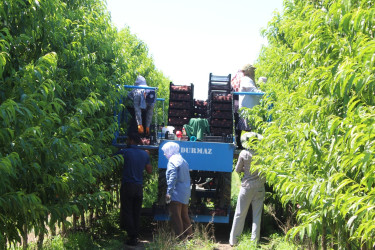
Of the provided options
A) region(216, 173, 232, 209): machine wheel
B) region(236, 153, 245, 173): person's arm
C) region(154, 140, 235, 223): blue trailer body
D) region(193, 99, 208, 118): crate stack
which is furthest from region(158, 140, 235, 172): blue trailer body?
region(193, 99, 208, 118): crate stack

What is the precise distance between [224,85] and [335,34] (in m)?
7.62

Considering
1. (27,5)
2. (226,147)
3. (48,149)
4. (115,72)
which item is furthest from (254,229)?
(27,5)

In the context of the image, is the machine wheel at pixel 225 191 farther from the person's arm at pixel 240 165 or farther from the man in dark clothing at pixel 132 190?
the man in dark clothing at pixel 132 190

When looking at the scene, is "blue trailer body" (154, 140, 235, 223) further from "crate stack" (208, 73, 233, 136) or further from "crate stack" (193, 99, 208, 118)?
"crate stack" (193, 99, 208, 118)

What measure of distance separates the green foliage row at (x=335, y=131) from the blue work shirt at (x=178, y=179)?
164cm

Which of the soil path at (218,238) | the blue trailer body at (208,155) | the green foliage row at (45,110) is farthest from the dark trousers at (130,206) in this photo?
the blue trailer body at (208,155)

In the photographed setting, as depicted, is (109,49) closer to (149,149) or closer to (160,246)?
(149,149)

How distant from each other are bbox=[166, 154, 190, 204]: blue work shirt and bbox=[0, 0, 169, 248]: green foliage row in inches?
42.5

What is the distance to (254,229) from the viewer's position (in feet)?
28.7

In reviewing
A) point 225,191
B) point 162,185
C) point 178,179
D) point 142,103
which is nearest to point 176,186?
point 178,179

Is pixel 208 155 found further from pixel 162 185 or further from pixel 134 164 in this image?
pixel 134 164

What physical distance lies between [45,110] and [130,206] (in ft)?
12.2

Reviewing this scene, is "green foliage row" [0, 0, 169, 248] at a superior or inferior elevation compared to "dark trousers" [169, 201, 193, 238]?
superior

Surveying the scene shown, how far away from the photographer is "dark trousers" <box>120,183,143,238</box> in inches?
351
